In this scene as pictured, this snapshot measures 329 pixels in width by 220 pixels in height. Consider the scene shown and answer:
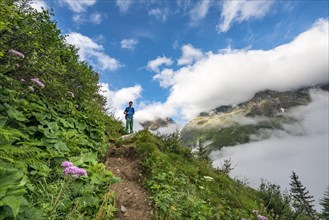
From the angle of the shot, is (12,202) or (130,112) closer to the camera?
(12,202)

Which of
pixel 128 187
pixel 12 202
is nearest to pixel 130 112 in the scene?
pixel 128 187

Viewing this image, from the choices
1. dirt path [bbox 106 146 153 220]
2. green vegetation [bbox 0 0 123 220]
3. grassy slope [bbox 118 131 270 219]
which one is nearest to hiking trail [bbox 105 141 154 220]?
dirt path [bbox 106 146 153 220]

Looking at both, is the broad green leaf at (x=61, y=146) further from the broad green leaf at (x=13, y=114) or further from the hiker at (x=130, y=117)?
the hiker at (x=130, y=117)

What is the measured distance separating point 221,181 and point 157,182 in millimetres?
5175

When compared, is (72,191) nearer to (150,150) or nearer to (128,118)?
(150,150)

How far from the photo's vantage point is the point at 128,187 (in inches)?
374

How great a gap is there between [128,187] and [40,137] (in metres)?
3.47

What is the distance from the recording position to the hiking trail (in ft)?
26.2

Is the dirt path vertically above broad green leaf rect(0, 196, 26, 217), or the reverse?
the dirt path

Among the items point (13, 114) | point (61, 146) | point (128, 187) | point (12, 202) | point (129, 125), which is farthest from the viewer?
point (129, 125)

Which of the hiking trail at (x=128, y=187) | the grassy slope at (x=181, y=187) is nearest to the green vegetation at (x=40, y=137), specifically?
the hiking trail at (x=128, y=187)

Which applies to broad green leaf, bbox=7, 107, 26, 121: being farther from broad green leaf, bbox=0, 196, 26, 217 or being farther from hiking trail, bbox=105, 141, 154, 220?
broad green leaf, bbox=0, 196, 26, 217

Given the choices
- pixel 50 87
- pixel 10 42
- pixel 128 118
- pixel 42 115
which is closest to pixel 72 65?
pixel 50 87

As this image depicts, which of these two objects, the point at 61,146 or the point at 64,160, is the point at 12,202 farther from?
the point at 61,146
